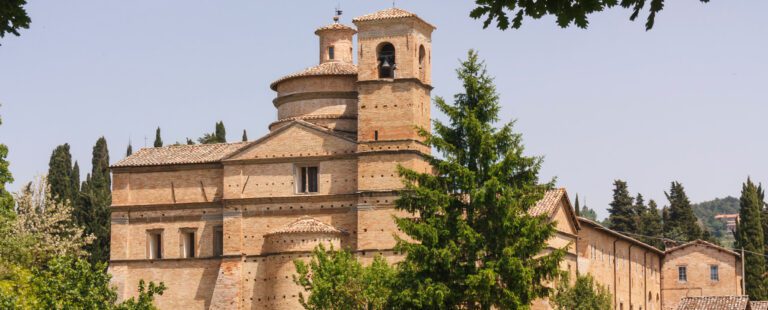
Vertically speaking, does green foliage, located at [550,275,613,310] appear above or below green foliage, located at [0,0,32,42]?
below

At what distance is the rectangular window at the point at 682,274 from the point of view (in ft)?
210

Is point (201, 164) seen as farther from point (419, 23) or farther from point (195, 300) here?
point (419, 23)

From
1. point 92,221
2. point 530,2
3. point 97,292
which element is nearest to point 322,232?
point 97,292

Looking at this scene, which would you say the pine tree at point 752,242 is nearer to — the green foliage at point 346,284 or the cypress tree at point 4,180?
the green foliage at point 346,284

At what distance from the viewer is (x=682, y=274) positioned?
64.3 meters

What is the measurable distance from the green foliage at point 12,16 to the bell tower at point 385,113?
118 feet

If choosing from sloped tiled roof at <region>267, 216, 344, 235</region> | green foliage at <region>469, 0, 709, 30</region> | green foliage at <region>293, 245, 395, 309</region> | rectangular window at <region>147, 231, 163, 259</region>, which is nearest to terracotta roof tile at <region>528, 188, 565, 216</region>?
sloped tiled roof at <region>267, 216, 344, 235</region>

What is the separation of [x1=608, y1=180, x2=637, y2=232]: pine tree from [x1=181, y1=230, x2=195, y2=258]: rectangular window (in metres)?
36.1

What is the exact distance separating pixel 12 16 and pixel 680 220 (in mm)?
73626

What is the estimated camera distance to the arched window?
45781 mm

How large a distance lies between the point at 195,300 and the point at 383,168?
325 inches

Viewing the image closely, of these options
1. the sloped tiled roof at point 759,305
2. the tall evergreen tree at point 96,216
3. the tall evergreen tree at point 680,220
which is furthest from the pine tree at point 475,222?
the tall evergreen tree at point 680,220

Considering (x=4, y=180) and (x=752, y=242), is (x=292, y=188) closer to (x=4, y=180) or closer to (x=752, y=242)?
(x=4, y=180)

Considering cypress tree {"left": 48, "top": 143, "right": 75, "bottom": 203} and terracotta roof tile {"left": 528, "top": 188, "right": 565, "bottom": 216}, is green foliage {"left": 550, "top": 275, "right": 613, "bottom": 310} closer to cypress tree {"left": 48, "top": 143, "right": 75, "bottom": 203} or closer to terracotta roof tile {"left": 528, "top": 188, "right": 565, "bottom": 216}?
terracotta roof tile {"left": 528, "top": 188, "right": 565, "bottom": 216}
